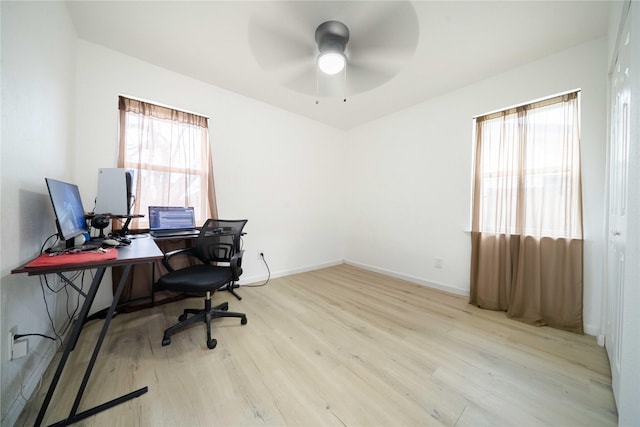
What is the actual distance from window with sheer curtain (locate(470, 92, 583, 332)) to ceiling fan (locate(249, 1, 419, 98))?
5.72 ft

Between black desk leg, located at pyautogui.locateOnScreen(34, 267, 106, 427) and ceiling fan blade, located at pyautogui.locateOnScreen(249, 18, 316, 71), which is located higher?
ceiling fan blade, located at pyautogui.locateOnScreen(249, 18, 316, 71)

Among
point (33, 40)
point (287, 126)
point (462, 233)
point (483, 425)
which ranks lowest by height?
point (483, 425)

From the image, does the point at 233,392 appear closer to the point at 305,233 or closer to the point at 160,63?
the point at 305,233

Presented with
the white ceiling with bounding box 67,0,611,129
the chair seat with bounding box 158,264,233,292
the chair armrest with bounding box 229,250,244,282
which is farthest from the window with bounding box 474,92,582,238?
the chair seat with bounding box 158,264,233,292

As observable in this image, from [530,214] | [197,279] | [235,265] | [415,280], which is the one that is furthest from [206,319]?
[530,214]

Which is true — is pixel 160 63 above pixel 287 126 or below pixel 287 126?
above

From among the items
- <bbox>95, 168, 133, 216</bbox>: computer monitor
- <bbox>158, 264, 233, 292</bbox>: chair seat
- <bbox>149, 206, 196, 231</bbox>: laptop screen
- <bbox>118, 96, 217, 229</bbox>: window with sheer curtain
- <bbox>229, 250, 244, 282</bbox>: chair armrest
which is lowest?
<bbox>158, 264, 233, 292</bbox>: chair seat

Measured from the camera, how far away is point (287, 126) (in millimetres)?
3457

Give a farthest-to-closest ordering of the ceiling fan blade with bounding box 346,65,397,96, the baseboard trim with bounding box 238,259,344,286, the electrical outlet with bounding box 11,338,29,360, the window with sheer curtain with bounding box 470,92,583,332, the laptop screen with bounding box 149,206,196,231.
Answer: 1. the baseboard trim with bounding box 238,259,344,286
2. the laptop screen with bounding box 149,206,196,231
3. the window with sheer curtain with bounding box 470,92,583,332
4. the ceiling fan blade with bounding box 346,65,397,96
5. the electrical outlet with bounding box 11,338,29,360

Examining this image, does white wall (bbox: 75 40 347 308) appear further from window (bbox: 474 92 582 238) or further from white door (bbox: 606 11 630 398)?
white door (bbox: 606 11 630 398)

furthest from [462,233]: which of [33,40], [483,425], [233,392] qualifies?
[33,40]

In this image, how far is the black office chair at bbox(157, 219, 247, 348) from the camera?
67.2 inches

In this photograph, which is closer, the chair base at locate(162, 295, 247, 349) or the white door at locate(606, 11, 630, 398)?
the white door at locate(606, 11, 630, 398)

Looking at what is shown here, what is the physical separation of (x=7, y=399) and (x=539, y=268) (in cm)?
385
